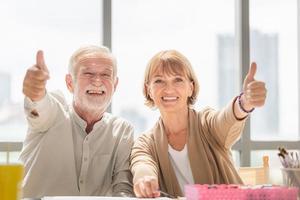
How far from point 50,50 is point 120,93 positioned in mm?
605

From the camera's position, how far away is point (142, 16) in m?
3.65

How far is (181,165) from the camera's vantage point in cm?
167

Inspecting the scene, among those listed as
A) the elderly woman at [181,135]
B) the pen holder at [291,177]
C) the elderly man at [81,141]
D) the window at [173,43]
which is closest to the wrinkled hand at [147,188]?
the elderly woman at [181,135]

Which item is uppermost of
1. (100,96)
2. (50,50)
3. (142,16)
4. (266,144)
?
(142,16)

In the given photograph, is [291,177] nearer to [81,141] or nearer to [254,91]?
[254,91]

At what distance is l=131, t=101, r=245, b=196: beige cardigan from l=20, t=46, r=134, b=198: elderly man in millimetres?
113

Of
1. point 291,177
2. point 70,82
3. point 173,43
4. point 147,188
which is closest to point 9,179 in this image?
point 147,188

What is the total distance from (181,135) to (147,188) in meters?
0.42

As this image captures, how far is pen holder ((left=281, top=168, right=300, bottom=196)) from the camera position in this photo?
3.76ft

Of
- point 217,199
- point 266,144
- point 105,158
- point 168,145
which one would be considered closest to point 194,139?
point 168,145

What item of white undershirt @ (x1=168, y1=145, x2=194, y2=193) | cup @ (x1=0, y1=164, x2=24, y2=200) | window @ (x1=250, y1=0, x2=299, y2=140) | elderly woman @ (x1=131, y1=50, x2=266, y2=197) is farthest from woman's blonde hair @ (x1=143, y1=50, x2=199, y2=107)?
window @ (x1=250, y1=0, x2=299, y2=140)

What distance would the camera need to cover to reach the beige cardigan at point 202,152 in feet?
5.25

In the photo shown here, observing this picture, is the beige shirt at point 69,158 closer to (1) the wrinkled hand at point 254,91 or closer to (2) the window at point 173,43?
(1) the wrinkled hand at point 254,91

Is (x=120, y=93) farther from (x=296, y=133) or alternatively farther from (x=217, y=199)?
(x=217, y=199)
